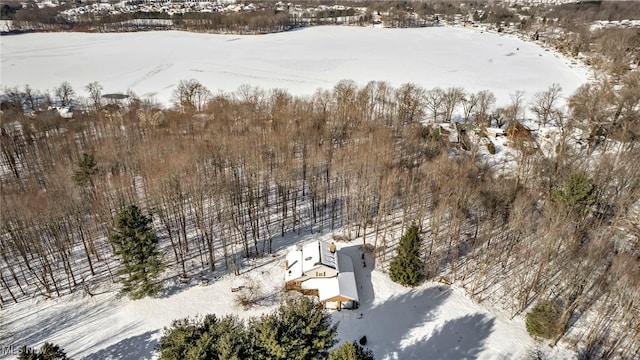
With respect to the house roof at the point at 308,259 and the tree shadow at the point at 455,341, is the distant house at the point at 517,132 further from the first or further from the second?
the house roof at the point at 308,259

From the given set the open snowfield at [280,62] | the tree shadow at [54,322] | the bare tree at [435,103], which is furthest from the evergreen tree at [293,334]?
the open snowfield at [280,62]

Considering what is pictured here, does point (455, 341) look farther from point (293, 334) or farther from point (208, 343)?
point (208, 343)

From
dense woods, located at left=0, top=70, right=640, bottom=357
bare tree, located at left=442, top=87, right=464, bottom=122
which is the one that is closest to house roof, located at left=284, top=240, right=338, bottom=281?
dense woods, located at left=0, top=70, right=640, bottom=357

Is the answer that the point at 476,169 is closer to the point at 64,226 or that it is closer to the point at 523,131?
the point at 523,131

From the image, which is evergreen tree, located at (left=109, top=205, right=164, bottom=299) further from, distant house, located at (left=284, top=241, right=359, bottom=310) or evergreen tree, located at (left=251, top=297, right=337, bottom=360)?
evergreen tree, located at (left=251, top=297, right=337, bottom=360)

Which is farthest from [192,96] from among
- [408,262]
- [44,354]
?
[44,354]

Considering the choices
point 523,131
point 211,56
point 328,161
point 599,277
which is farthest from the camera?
point 211,56

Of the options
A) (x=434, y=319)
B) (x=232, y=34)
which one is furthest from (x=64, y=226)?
(x=232, y=34)
